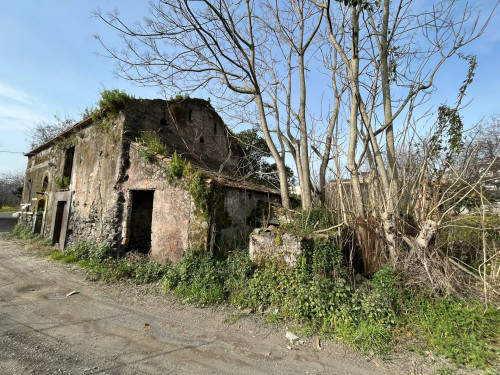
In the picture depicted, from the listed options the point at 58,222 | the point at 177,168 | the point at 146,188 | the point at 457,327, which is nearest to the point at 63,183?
the point at 58,222

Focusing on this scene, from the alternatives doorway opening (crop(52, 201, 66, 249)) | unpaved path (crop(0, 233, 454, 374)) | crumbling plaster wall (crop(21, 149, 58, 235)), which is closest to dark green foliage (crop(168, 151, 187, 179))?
unpaved path (crop(0, 233, 454, 374))

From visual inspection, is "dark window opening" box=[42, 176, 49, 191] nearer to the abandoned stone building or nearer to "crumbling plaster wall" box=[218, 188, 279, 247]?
the abandoned stone building

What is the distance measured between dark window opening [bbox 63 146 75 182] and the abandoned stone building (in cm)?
5

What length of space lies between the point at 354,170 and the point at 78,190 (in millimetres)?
10243

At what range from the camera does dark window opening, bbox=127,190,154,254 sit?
8.38 m

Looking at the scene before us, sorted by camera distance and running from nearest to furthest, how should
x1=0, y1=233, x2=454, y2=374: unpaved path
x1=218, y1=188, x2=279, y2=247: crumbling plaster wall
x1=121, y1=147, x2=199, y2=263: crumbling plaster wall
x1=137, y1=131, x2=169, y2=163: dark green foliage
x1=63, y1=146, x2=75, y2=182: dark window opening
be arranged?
x1=0, y1=233, x2=454, y2=374: unpaved path → x1=121, y1=147, x2=199, y2=263: crumbling plaster wall → x1=218, y1=188, x2=279, y2=247: crumbling plaster wall → x1=137, y1=131, x2=169, y2=163: dark green foliage → x1=63, y1=146, x2=75, y2=182: dark window opening

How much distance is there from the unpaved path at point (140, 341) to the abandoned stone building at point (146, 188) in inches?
76.5

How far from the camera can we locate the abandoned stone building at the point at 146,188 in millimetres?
6730

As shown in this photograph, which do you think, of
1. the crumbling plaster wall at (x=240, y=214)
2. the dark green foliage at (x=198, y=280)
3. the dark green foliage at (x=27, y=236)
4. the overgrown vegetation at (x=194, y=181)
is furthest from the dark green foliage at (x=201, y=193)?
the dark green foliage at (x=27, y=236)

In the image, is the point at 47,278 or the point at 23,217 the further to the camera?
the point at 23,217

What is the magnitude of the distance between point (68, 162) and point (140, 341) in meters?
10.9

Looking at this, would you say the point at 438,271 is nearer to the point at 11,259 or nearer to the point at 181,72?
the point at 181,72

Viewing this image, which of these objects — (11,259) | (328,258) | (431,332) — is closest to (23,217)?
(11,259)

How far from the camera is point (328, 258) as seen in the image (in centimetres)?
491
